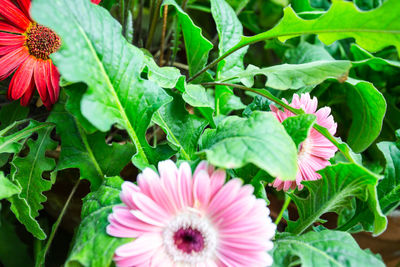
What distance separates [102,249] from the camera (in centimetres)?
32

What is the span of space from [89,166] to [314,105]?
274 mm

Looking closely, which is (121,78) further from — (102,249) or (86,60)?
(102,249)

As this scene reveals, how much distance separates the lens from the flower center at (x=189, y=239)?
1.14 feet

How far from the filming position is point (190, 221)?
35 cm

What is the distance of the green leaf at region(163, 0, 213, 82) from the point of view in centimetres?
48

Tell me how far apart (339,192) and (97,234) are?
9.7 inches

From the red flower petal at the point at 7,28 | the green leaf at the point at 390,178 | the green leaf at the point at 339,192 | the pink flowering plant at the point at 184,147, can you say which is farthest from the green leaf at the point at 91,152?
the green leaf at the point at 390,178

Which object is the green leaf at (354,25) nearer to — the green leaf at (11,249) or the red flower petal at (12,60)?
the red flower petal at (12,60)

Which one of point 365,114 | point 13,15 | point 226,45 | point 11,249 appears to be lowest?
Answer: point 11,249

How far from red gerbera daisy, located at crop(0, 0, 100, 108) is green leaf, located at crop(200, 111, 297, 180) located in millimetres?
219

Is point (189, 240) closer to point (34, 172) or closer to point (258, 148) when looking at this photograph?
point (258, 148)

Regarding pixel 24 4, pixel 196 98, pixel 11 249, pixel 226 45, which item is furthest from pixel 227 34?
pixel 11 249

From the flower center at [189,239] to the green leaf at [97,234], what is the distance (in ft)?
0.15

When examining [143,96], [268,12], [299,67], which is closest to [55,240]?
[143,96]
